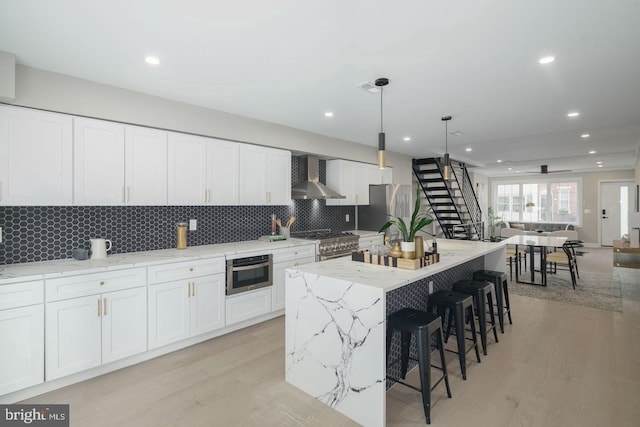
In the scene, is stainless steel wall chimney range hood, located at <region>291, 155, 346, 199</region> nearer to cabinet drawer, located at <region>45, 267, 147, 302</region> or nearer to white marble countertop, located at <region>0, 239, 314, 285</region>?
white marble countertop, located at <region>0, 239, 314, 285</region>

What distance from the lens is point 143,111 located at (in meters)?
3.33

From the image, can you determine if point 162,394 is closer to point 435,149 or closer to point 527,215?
point 435,149

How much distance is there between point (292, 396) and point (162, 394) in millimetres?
1036

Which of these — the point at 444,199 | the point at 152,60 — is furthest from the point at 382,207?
the point at 152,60

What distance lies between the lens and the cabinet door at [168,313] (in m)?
Answer: 3.10

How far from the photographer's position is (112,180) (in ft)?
10.3

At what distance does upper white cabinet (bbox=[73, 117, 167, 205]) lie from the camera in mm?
2969

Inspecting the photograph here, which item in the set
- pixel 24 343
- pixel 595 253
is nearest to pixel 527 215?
pixel 595 253

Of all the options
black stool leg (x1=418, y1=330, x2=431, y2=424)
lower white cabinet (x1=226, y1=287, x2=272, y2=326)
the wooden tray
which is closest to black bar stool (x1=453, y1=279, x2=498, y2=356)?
the wooden tray

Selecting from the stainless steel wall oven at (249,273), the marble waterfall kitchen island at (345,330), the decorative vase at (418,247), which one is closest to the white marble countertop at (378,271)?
the marble waterfall kitchen island at (345,330)

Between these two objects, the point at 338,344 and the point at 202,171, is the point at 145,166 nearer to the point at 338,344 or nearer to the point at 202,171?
the point at 202,171

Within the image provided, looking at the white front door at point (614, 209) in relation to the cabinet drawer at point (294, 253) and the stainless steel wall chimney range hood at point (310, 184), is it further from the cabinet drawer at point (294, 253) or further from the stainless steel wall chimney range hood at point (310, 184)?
the cabinet drawer at point (294, 253)

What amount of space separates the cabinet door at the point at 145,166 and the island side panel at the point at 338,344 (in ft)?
5.98

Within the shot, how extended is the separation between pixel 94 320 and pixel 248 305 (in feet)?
5.22
